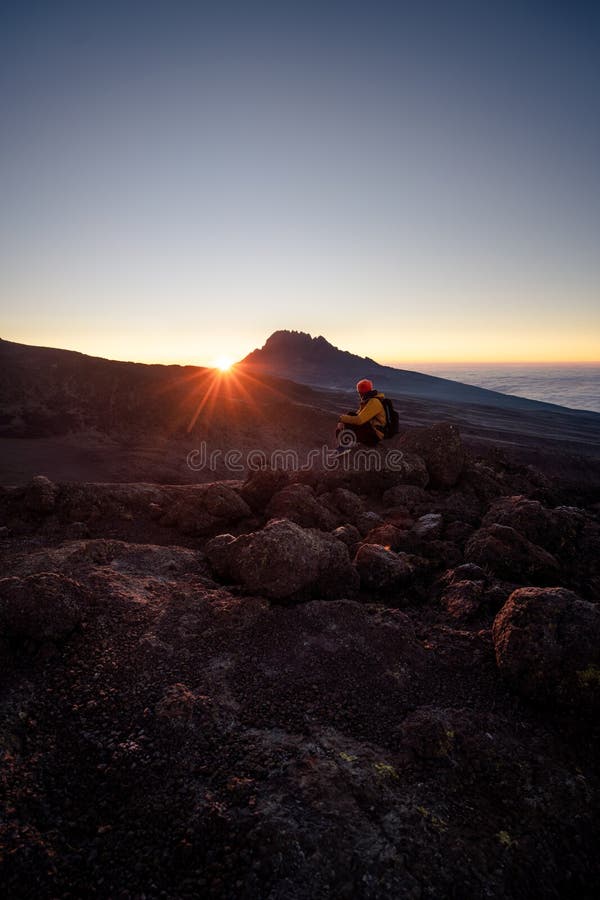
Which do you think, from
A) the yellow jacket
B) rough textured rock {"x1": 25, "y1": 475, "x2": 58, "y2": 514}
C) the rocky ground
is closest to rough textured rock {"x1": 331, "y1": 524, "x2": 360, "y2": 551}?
the rocky ground

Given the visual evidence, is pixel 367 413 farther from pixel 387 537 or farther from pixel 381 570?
pixel 381 570

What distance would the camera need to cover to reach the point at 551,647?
13.0ft

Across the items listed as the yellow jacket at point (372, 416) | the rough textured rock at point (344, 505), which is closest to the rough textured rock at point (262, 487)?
the rough textured rock at point (344, 505)

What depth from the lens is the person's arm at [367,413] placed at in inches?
297

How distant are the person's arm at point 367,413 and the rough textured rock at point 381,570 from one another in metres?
2.48

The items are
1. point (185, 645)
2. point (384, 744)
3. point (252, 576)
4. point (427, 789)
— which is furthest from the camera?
point (252, 576)

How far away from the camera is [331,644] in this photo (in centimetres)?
451

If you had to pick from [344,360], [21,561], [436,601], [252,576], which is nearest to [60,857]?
[252,576]

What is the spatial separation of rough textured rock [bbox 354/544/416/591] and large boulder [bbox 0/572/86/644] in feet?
11.3

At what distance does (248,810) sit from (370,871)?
A: 32.5 inches

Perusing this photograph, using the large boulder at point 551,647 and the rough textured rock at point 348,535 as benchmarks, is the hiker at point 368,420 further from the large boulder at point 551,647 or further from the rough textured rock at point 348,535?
the large boulder at point 551,647

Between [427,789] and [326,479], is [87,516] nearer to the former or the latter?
[326,479]

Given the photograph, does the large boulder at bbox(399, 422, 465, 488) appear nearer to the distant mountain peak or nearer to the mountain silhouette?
the mountain silhouette

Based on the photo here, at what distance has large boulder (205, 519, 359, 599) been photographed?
208 inches
